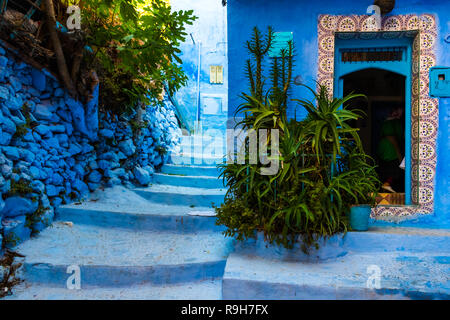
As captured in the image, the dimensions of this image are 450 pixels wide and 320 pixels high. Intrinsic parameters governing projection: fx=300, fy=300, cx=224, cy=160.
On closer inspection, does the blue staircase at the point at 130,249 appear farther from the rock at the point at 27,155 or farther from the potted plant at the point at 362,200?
the potted plant at the point at 362,200

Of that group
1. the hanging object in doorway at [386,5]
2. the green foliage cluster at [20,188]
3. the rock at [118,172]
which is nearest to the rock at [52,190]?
the green foliage cluster at [20,188]

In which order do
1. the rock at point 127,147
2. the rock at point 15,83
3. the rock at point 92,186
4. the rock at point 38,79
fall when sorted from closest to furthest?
the rock at point 15,83
the rock at point 38,79
the rock at point 92,186
the rock at point 127,147

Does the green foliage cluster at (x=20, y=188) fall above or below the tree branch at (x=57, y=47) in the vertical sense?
below

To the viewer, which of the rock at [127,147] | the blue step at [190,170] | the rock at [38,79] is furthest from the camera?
the blue step at [190,170]

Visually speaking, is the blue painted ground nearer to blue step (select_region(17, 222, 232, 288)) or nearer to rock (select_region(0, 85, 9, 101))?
blue step (select_region(17, 222, 232, 288))

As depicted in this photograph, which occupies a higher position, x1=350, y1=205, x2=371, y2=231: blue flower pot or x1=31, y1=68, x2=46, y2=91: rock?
x1=31, y1=68, x2=46, y2=91: rock

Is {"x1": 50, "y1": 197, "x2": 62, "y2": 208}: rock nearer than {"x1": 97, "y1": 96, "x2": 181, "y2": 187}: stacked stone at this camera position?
Yes

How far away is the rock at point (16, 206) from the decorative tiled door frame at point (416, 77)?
3446 millimetres

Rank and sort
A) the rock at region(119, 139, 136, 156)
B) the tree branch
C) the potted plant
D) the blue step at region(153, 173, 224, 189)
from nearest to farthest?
the potted plant, the tree branch, the rock at region(119, 139, 136, 156), the blue step at region(153, 173, 224, 189)

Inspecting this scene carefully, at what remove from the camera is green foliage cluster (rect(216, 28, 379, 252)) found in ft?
8.63

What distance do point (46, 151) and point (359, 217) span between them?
3533mm

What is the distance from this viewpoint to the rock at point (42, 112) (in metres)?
3.53

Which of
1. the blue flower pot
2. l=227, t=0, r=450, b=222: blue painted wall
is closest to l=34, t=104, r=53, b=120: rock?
l=227, t=0, r=450, b=222: blue painted wall
